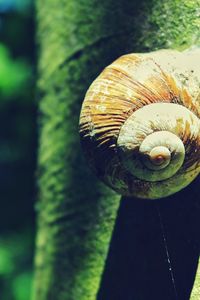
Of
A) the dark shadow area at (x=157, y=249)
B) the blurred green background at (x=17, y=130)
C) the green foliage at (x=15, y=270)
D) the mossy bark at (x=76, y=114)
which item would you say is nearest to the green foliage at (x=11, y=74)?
the blurred green background at (x=17, y=130)

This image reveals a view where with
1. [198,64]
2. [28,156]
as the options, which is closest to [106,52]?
[198,64]

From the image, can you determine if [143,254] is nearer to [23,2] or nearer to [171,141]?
[171,141]

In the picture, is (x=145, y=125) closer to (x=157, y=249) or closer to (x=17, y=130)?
(x=157, y=249)

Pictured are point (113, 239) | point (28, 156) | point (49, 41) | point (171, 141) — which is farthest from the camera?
point (28, 156)

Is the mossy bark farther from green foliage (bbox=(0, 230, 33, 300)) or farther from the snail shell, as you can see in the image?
green foliage (bbox=(0, 230, 33, 300))

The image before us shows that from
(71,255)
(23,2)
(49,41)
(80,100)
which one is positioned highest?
(23,2)

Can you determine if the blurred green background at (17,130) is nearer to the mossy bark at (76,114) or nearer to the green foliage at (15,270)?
the green foliage at (15,270)

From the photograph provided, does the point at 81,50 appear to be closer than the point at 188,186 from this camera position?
No

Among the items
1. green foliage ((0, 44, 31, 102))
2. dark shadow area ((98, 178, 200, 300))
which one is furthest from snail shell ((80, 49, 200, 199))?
green foliage ((0, 44, 31, 102))
